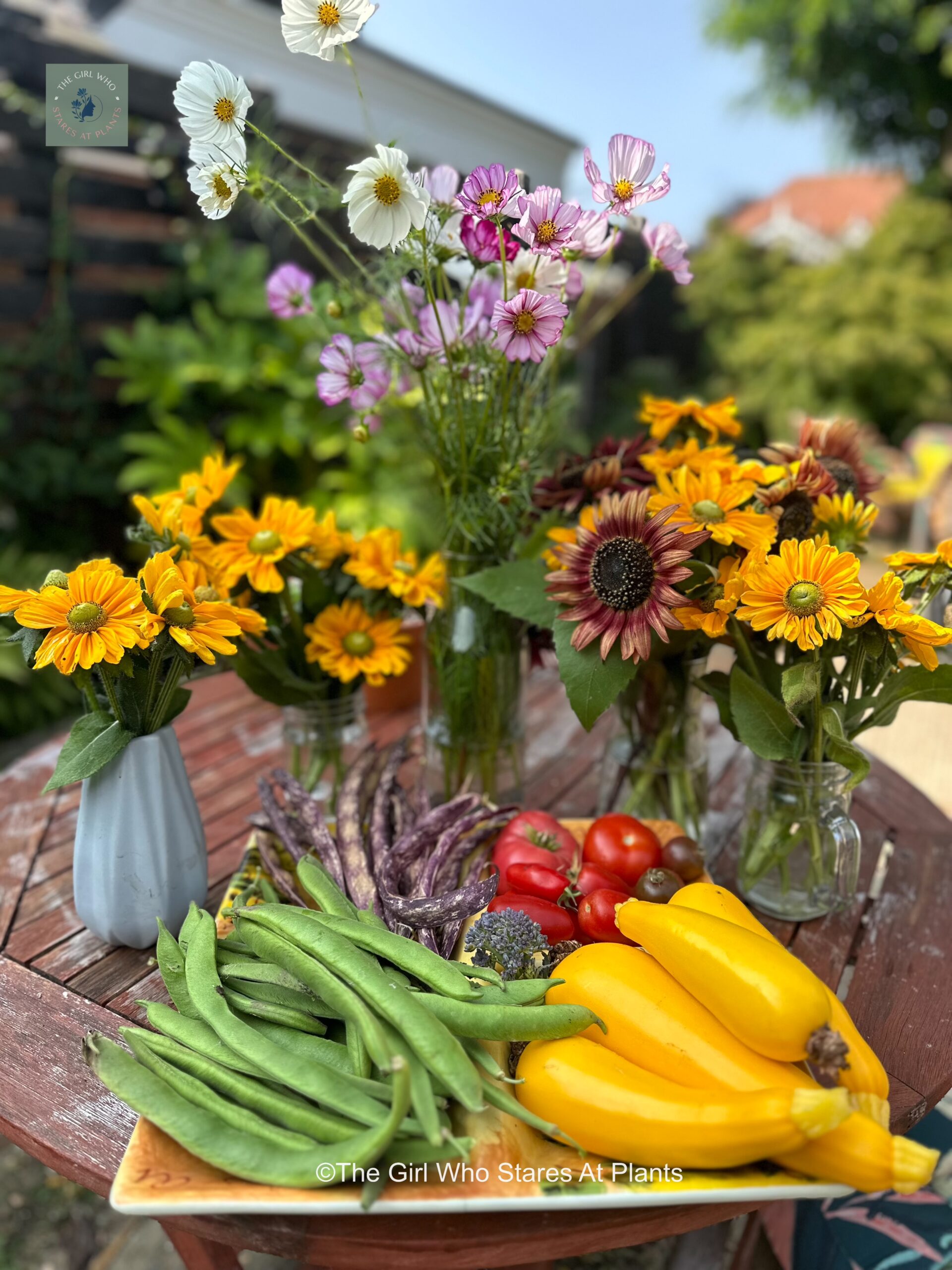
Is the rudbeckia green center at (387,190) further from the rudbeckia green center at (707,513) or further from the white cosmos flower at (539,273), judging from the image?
the rudbeckia green center at (707,513)

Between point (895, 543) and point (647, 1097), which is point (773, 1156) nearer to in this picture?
point (647, 1097)

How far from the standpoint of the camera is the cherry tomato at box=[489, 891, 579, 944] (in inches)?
47.6

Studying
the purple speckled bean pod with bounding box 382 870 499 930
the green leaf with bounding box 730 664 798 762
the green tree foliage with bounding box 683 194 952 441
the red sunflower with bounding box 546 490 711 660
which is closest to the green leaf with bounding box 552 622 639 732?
the red sunflower with bounding box 546 490 711 660

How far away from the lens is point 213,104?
3.67ft

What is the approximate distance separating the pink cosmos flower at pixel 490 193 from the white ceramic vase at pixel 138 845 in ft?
2.70

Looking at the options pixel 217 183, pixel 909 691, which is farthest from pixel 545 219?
pixel 909 691

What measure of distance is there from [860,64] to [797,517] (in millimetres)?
11940

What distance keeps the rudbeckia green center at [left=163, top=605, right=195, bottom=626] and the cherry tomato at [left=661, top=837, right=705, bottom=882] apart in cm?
79

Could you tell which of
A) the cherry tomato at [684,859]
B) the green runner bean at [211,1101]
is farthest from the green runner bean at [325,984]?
the cherry tomato at [684,859]

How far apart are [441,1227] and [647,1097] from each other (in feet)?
0.81

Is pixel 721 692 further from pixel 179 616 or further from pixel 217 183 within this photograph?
pixel 217 183

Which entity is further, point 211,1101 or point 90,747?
point 90,747

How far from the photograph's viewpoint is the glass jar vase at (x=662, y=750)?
150 cm

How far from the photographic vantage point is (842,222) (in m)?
17.8
